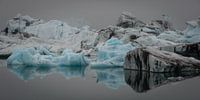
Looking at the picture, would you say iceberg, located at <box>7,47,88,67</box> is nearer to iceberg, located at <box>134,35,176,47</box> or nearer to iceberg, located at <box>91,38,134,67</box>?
iceberg, located at <box>91,38,134,67</box>

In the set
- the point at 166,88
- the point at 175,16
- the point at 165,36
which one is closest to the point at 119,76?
the point at 166,88

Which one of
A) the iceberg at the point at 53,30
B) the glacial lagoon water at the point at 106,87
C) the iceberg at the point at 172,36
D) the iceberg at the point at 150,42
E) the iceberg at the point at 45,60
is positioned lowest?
the glacial lagoon water at the point at 106,87

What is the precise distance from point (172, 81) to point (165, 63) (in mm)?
810

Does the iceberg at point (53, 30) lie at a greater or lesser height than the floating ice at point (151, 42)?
greater

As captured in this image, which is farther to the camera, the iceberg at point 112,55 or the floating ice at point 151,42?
the floating ice at point 151,42

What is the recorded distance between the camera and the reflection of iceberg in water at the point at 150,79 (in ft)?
13.7

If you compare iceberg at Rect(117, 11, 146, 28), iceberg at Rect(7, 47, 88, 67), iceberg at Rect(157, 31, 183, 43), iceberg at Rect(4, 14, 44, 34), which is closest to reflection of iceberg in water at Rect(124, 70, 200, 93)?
iceberg at Rect(7, 47, 88, 67)

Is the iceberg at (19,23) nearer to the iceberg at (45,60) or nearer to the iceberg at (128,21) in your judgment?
the iceberg at (128,21)

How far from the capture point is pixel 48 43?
1251cm

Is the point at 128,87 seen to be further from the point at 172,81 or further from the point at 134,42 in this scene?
the point at 134,42

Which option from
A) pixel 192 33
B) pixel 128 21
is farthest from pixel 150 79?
pixel 128 21

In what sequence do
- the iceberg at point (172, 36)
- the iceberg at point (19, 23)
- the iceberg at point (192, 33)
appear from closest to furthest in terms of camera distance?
the iceberg at point (192, 33)
the iceberg at point (172, 36)
the iceberg at point (19, 23)

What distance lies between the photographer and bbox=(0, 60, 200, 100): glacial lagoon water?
3555 millimetres

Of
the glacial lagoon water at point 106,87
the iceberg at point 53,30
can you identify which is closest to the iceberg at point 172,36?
the glacial lagoon water at point 106,87
